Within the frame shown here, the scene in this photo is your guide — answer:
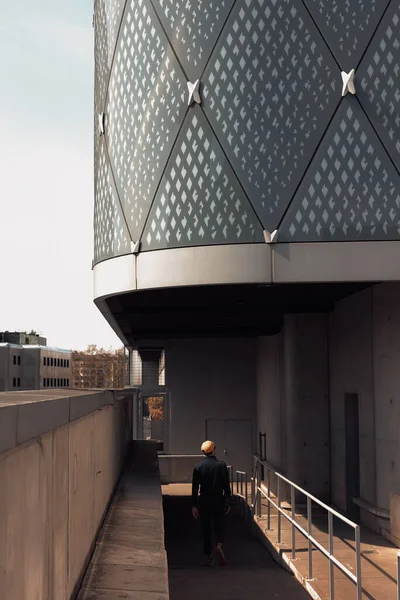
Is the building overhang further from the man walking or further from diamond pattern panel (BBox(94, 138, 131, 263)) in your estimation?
the man walking

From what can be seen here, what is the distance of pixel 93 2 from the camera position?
16.1 metres

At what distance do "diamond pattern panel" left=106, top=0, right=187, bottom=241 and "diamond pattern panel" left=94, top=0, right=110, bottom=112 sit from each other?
734mm

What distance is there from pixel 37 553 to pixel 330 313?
1291 centimetres

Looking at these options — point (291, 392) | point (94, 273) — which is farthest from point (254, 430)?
point (94, 273)

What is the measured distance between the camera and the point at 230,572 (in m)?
Answer: 10.2

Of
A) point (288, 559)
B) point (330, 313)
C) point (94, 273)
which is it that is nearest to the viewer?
point (288, 559)

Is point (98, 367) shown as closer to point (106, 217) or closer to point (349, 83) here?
point (106, 217)

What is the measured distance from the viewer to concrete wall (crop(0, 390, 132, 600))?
8.89 ft

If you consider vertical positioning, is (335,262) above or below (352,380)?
above

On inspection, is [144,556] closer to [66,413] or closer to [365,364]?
[66,413]

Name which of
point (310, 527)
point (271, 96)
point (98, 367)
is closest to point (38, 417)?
point (310, 527)

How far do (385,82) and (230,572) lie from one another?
6.97 meters

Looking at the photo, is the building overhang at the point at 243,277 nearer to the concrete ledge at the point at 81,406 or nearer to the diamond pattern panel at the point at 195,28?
the diamond pattern panel at the point at 195,28

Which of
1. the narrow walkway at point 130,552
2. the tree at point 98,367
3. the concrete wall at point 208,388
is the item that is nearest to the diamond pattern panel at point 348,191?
the narrow walkway at point 130,552
